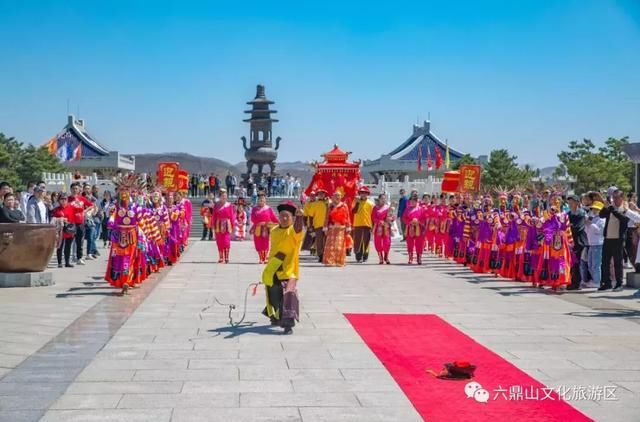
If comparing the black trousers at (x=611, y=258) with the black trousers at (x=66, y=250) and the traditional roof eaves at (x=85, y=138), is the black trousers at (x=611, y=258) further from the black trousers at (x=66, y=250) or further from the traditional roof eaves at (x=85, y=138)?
the traditional roof eaves at (x=85, y=138)

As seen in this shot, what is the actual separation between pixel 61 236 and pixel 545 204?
29.0 ft

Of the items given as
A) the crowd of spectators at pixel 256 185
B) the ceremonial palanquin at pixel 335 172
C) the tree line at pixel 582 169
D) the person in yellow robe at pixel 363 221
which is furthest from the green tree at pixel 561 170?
the person in yellow robe at pixel 363 221

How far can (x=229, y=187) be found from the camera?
39.2 meters

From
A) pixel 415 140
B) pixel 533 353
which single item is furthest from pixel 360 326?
pixel 415 140

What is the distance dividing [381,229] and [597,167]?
106ft

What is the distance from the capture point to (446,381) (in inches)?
244

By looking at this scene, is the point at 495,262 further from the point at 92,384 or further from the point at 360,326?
the point at 92,384

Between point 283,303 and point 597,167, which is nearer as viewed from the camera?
point 283,303

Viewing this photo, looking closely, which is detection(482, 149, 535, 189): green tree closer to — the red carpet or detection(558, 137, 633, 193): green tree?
detection(558, 137, 633, 193): green tree

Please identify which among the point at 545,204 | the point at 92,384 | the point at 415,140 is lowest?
the point at 92,384

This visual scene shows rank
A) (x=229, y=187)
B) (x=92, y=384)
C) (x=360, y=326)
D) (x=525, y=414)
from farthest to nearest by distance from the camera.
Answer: (x=229, y=187), (x=360, y=326), (x=92, y=384), (x=525, y=414)

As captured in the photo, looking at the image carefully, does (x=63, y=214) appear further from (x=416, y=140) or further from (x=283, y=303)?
(x=416, y=140)

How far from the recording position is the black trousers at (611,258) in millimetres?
12375

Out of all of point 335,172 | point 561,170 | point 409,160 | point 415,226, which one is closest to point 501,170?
point 561,170
